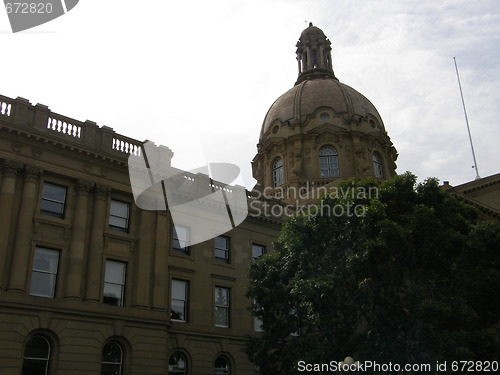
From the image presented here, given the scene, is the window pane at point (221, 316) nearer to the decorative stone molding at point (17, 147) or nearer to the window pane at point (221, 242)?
the window pane at point (221, 242)

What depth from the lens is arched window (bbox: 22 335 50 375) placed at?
2234cm

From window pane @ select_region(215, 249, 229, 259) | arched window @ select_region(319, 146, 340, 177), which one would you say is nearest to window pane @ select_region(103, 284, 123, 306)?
window pane @ select_region(215, 249, 229, 259)

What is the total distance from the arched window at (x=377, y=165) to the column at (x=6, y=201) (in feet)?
121

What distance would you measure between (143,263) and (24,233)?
5.81 metres

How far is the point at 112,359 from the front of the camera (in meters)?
24.7

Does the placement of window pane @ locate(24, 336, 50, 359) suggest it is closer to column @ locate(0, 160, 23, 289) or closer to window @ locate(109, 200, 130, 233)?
column @ locate(0, 160, 23, 289)

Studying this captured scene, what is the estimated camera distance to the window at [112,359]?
80.0 ft

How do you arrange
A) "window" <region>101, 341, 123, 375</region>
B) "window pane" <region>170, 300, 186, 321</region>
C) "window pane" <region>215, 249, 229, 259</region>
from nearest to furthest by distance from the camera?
"window" <region>101, 341, 123, 375</region> → "window pane" <region>170, 300, 186, 321</region> → "window pane" <region>215, 249, 229, 259</region>

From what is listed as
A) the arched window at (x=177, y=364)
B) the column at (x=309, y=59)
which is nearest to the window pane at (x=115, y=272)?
the arched window at (x=177, y=364)

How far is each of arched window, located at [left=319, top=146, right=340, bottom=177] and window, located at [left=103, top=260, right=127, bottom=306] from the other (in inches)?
1156

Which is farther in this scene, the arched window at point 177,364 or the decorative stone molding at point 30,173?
the arched window at point 177,364

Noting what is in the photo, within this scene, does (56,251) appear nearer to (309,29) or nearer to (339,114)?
(339,114)

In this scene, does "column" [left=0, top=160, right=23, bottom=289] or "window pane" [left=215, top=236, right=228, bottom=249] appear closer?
"column" [left=0, top=160, right=23, bottom=289]

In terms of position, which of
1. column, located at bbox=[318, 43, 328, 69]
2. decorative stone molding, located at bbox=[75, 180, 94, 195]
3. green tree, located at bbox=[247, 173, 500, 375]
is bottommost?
green tree, located at bbox=[247, 173, 500, 375]
